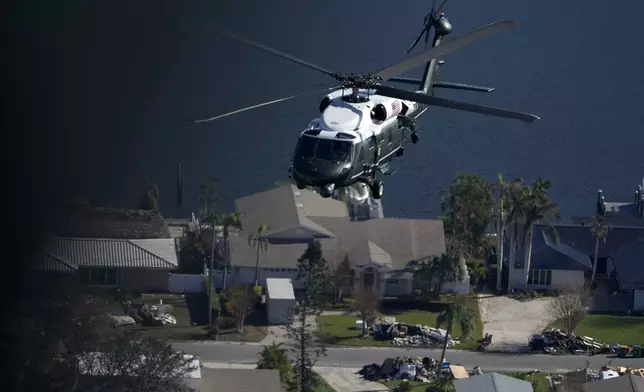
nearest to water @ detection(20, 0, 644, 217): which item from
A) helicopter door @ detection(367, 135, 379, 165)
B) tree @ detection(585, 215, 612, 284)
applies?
helicopter door @ detection(367, 135, 379, 165)

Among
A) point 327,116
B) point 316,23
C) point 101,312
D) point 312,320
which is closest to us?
point 327,116

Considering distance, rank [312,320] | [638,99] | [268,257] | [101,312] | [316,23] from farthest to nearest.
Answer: [638,99], [316,23], [268,257], [312,320], [101,312]

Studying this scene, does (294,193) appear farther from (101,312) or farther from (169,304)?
(101,312)

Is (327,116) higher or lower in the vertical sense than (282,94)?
lower

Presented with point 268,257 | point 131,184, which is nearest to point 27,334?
point 131,184

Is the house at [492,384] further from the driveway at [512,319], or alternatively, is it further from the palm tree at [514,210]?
the palm tree at [514,210]

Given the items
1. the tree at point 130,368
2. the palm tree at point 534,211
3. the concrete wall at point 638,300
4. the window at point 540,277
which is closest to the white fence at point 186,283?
the palm tree at point 534,211

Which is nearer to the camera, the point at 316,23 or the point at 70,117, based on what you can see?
the point at 70,117

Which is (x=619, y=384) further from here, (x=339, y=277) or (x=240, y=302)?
(x=339, y=277)
